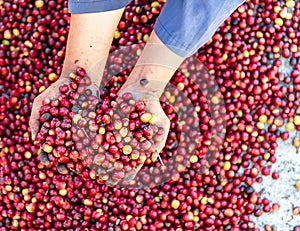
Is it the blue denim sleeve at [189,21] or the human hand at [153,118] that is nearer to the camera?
the blue denim sleeve at [189,21]

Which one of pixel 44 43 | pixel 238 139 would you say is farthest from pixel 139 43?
pixel 238 139

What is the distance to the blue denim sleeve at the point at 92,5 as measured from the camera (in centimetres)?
176

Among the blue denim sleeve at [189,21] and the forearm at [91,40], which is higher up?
the blue denim sleeve at [189,21]

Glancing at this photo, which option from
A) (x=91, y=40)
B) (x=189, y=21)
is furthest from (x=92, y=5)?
(x=189, y=21)

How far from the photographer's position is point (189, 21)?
66.7 inches

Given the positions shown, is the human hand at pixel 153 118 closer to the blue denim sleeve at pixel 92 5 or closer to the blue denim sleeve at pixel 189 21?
the blue denim sleeve at pixel 189 21

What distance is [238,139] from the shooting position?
2473mm

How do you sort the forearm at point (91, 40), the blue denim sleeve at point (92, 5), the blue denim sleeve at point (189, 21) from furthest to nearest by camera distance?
1. the forearm at point (91, 40)
2. the blue denim sleeve at point (92, 5)
3. the blue denim sleeve at point (189, 21)

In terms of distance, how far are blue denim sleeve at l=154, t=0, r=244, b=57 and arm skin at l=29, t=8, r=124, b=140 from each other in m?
0.26

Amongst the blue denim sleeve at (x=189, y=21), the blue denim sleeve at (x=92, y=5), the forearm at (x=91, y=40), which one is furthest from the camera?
the forearm at (x=91, y=40)

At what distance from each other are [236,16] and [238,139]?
746 mm

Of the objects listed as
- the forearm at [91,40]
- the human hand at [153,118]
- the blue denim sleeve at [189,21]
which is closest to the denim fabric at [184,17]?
the blue denim sleeve at [189,21]

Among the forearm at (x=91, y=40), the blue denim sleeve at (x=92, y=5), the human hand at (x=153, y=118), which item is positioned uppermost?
the blue denim sleeve at (x=92, y=5)

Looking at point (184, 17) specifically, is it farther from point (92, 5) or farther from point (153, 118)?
point (153, 118)
